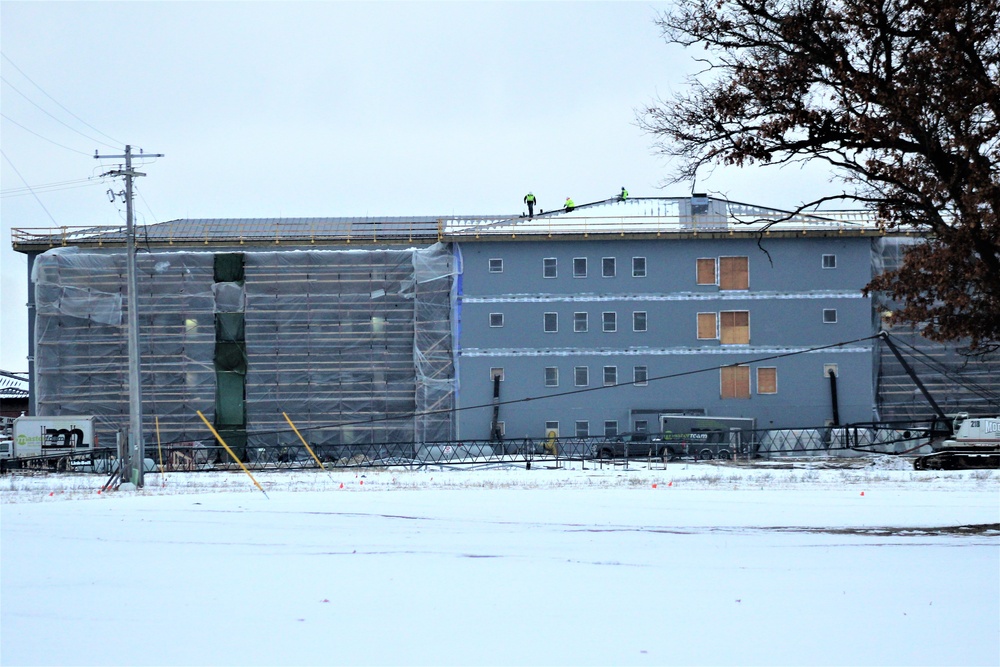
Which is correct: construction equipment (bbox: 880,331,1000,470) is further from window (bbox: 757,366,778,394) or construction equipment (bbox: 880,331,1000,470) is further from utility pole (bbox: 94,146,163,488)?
utility pole (bbox: 94,146,163,488)

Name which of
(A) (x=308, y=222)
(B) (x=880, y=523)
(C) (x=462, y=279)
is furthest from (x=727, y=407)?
(B) (x=880, y=523)

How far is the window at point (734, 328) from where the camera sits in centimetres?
5338

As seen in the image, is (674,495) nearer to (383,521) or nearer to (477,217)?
(383,521)

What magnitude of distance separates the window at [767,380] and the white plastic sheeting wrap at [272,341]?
1545 centimetres

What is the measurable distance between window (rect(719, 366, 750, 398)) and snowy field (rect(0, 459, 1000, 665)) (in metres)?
30.3

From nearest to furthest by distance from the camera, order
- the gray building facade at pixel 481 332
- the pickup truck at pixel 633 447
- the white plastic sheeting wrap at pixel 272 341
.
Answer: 1. the pickup truck at pixel 633 447
2. the white plastic sheeting wrap at pixel 272 341
3. the gray building facade at pixel 481 332

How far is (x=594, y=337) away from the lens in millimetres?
53500

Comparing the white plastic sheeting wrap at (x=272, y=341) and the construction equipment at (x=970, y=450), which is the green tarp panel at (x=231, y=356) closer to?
the white plastic sheeting wrap at (x=272, y=341)

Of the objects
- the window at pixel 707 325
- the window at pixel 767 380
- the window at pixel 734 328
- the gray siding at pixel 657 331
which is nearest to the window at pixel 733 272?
the gray siding at pixel 657 331

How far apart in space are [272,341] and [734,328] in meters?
23.4

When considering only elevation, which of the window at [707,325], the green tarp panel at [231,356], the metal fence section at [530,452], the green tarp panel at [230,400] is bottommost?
the metal fence section at [530,452]

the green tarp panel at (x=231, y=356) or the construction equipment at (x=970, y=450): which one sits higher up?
the green tarp panel at (x=231, y=356)

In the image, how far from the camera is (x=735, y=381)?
53000mm

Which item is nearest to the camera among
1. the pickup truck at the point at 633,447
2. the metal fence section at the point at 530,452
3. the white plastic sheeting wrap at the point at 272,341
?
the metal fence section at the point at 530,452
